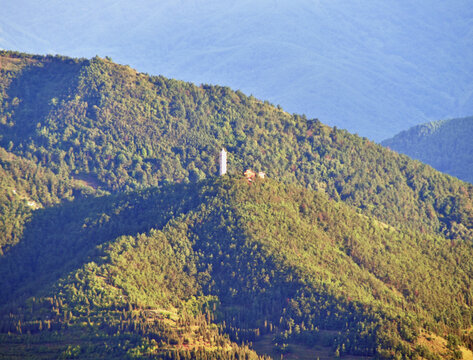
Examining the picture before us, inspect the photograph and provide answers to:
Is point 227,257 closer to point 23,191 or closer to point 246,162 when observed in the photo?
point 23,191

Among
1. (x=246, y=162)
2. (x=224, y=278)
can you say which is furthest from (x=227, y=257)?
(x=246, y=162)

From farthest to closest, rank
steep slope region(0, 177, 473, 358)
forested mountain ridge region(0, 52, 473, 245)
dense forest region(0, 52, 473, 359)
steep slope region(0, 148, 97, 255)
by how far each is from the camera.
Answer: forested mountain ridge region(0, 52, 473, 245)
steep slope region(0, 148, 97, 255)
dense forest region(0, 52, 473, 359)
steep slope region(0, 177, 473, 358)

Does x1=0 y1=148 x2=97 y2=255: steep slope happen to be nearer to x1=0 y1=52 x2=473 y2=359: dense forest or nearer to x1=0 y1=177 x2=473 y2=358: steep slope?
x1=0 y1=52 x2=473 y2=359: dense forest

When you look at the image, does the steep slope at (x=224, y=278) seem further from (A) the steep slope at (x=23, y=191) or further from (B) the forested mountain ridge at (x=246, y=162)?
(B) the forested mountain ridge at (x=246, y=162)

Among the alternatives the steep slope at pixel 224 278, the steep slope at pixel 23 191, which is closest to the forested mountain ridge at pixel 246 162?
the steep slope at pixel 23 191

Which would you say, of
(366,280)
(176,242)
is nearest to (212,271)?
(176,242)

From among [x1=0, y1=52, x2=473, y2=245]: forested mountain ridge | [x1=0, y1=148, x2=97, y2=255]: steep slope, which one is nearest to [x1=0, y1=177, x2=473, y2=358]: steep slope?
[x1=0, y1=148, x2=97, y2=255]: steep slope
